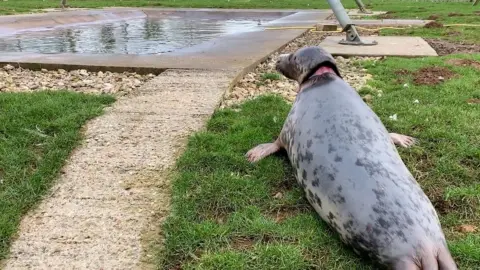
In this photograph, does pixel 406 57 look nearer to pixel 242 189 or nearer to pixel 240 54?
pixel 240 54

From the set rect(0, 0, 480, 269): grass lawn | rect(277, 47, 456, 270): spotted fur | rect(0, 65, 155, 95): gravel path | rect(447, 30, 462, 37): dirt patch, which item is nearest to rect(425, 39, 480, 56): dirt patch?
rect(447, 30, 462, 37): dirt patch

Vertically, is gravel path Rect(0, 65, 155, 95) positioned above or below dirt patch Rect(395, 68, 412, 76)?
below

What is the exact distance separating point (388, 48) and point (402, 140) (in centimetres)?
508

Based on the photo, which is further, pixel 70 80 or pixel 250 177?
pixel 70 80

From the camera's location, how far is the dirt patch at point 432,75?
6.04m

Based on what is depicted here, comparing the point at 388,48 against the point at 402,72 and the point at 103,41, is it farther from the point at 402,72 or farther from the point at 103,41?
the point at 103,41

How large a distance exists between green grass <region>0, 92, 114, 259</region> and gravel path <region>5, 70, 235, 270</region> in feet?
0.29

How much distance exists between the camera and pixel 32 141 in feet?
13.5

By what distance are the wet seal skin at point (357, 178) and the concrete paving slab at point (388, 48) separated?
428 cm

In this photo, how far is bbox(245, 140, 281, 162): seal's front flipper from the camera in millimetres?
3871

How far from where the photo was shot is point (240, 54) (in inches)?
301

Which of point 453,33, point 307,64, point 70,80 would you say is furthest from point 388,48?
point 70,80

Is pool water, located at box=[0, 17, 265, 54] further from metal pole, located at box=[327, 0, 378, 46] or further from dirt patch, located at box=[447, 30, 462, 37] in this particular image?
dirt patch, located at box=[447, 30, 462, 37]

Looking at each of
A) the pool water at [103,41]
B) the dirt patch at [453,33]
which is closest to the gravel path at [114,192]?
the pool water at [103,41]
